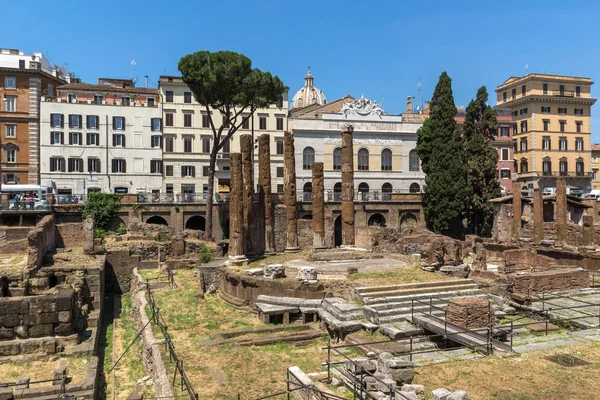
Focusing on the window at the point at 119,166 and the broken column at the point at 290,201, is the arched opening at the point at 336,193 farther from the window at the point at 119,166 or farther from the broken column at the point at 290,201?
the window at the point at 119,166

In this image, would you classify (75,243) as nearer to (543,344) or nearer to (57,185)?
(57,185)

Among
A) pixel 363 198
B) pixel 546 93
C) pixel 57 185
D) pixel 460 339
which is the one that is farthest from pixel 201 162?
pixel 546 93

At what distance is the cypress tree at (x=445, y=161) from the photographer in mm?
43781

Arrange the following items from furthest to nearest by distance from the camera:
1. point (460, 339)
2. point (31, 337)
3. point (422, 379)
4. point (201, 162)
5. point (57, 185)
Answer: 1. point (201, 162)
2. point (57, 185)
3. point (31, 337)
4. point (460, 339)
5. point (422, 379)

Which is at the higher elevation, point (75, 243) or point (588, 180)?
point (588, 180)

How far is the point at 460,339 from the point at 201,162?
3981 centimetres

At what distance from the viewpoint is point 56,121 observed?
46.7 metres

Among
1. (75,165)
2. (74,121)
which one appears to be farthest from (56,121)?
(75,165)

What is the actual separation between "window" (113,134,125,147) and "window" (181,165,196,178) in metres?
6.15

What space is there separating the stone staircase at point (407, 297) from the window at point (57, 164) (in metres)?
37.6

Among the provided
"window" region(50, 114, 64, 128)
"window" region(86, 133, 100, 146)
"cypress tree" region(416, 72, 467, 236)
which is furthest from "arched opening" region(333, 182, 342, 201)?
"window" region(50, 114, 64, 128)

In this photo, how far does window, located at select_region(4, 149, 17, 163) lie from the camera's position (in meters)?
48.1

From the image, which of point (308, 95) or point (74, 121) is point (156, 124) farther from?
point (308, 95)

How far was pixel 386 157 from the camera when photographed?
173ft
